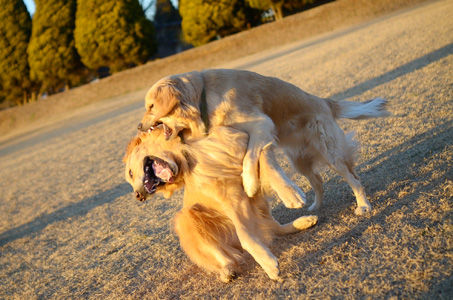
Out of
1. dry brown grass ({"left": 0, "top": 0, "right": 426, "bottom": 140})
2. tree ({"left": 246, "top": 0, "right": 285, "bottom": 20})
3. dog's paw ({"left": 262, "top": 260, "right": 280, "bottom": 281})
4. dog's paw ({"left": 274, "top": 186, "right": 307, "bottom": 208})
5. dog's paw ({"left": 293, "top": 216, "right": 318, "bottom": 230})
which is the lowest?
dry brown grass ({"left": 0, "top": 0, "right": 426, "bottom": 140})

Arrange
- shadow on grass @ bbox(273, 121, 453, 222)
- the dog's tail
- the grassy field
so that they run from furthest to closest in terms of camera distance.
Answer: the dog's tail
shadow on grass @ bbox(273, 121, 453, 222)
the grassy field

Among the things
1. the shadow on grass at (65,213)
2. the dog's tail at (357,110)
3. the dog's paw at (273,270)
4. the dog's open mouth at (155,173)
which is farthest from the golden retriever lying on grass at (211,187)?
the shadow on grass at (65,213)

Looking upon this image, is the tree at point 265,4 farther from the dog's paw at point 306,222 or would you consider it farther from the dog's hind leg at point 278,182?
the dog's hind leg at point 278,182

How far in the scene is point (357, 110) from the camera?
139 inches

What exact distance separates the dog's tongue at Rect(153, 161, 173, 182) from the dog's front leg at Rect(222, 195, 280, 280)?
42 centimetres

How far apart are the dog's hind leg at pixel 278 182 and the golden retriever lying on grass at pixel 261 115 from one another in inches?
1.3

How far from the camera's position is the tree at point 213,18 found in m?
22.1

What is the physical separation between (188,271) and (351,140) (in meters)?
1.68

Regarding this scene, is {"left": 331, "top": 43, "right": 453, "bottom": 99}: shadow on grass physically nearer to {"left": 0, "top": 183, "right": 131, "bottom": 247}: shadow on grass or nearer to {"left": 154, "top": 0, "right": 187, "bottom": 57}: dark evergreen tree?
{"left": 0, "top": 183, "right": 131, "bottom": 247}: shadow on grass

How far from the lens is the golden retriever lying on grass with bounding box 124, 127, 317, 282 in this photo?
268cm

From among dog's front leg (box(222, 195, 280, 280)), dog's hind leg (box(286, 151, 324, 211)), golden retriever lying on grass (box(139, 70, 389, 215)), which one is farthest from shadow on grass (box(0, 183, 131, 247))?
dog's front leg (box(222, 195, 280, 280))

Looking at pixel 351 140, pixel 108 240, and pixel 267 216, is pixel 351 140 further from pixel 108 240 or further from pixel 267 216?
pixel 108 240

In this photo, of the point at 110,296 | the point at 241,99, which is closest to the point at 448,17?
the point at 241,99

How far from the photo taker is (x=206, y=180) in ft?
8.98
